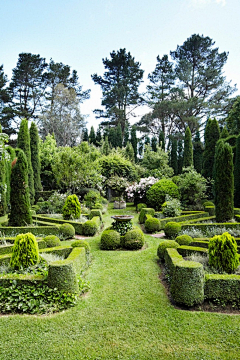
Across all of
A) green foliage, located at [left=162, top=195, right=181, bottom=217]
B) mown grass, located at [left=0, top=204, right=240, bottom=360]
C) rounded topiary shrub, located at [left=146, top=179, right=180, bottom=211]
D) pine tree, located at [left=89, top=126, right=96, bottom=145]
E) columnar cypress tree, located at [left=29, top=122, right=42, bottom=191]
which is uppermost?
pine tree, located at [left=89, top=126, right=96, bottom=145]

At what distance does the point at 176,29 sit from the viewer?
9398 mm

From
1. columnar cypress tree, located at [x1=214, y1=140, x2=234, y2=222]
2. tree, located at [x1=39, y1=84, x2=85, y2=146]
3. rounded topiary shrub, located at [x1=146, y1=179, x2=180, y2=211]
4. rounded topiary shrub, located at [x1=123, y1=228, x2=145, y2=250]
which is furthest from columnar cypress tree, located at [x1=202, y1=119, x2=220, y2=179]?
tree, located at [x1=39, y1=84, x2=85, y2=146]

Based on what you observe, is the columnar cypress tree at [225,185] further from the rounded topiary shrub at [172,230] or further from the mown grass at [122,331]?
the mown grass at [122,331]

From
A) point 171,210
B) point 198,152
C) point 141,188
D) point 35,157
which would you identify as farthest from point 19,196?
point 198,152

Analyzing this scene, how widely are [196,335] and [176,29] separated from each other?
10.1 m

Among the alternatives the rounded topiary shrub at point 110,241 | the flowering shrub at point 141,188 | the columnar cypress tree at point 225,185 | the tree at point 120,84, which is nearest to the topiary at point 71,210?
the rounded topiary shrub at point 110,241

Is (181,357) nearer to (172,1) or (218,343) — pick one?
(218,343)

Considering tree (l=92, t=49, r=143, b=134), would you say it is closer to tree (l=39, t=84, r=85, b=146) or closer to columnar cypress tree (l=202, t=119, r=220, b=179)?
tree (l=39, t=84, r=85, b=146)

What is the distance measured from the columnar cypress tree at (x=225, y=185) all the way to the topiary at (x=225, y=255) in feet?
13.6

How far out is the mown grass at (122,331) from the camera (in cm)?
289

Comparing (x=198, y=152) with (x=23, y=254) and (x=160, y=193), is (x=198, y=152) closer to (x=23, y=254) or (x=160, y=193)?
(x=160, y=193)

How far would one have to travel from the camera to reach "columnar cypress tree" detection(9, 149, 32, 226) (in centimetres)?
813

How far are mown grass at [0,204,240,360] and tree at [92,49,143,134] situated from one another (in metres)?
24.7

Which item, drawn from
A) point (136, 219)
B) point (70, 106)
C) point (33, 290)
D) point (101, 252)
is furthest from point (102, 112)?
point (33, 290)
